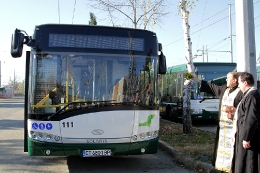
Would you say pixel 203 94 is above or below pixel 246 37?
below

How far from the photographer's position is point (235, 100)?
211 inches

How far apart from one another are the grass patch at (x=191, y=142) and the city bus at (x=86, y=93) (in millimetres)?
1542

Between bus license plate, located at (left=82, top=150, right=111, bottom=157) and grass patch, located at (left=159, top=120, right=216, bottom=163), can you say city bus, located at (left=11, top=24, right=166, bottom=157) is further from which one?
grass patch, located at (left=159, top=120, right=216, bottom=163)

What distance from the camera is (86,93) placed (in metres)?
6.27

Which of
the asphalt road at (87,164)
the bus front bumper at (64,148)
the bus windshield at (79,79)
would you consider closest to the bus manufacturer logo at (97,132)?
the bus front bumper at (64,148)

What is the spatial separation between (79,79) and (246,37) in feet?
11.3

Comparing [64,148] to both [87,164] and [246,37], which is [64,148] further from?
[246,37]

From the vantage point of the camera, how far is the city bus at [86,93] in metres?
6.17

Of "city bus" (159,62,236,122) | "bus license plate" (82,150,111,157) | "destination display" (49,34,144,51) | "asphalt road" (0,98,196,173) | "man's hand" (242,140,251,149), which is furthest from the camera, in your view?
"city bus" (159,62,236,122)

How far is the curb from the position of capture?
6582mm

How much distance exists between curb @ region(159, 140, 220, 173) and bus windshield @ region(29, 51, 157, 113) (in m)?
1.82

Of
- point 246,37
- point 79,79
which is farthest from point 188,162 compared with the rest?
point 79,79

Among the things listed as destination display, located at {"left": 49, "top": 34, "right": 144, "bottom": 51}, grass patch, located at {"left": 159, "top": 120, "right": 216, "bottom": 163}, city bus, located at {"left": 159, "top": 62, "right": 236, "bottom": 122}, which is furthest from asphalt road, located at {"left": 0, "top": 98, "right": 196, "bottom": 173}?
city bus, located at {"left": 159, "top": 62, "right": 236, "bottom": 122}

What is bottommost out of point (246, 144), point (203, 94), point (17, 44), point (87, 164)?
point (87, 164)
